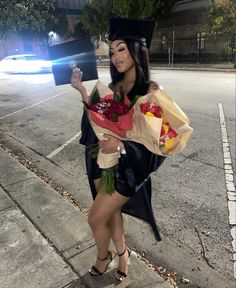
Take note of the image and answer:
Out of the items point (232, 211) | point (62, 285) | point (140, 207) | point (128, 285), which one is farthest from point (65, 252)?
point (232, 211)

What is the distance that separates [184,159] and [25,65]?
19228 mm

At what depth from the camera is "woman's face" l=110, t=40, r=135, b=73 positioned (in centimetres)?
232

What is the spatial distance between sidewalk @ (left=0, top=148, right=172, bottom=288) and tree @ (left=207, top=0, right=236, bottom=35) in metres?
21.6

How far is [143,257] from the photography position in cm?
303

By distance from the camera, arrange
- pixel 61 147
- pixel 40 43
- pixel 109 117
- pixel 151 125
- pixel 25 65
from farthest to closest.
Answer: pixel 40 43 → pixel 25 65 → pixel 61 147 → pixel 109 117 → pixel 151 125

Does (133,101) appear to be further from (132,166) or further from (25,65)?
(25,65)

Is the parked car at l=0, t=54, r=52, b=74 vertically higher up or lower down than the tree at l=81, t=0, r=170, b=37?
lower down

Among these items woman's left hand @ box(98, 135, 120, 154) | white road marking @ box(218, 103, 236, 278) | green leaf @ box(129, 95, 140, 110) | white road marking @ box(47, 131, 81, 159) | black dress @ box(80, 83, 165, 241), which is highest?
green leaf @ box(129, 95, 140, 110)

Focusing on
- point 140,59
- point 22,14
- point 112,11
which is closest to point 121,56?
A: point 140,59

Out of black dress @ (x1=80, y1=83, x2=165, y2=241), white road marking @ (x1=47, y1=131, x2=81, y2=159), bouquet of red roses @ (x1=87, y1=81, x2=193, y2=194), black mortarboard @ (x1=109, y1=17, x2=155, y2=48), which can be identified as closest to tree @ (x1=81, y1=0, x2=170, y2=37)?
white road marking @ (x1=47, y1=131, x2=81, y2=159)

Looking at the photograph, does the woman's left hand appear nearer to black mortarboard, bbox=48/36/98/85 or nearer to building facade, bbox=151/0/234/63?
black mortarboard, bbox=48/36/98/85

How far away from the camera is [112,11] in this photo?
3023 centimetres

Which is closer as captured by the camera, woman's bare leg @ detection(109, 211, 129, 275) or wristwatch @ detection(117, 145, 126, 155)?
wristwatch @ detection(117, 145, 126, 155)

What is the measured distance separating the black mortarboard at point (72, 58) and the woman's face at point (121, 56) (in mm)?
164
